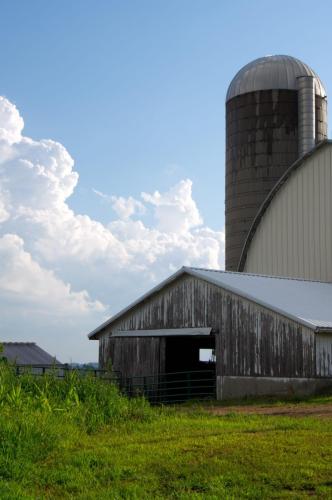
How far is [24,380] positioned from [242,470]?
24.6ft

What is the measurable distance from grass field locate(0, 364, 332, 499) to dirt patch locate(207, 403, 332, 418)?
1157 millimetres

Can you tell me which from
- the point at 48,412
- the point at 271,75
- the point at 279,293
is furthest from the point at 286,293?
the point at 271,75

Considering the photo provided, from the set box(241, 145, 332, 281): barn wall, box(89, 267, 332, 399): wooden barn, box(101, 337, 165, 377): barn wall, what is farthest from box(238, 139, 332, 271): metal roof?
box(101, 337, 165, 377): barn wall

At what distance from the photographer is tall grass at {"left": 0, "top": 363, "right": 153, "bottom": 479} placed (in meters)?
11.6

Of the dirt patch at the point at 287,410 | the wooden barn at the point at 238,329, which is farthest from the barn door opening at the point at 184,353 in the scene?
the dirt patch at the point at 287,410

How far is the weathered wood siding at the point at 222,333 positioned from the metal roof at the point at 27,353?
25.9ft

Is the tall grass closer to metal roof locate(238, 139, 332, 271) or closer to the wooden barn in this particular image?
the wooden barn

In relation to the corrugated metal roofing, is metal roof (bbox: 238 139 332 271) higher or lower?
higher

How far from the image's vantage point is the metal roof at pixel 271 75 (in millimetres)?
39969

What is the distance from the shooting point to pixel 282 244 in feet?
109

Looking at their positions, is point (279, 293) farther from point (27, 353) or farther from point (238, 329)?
point (27, 353)

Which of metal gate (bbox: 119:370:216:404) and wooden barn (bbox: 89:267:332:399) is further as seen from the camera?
metal gate (bbox: 119:370:216:404)

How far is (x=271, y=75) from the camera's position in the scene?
40.2 m

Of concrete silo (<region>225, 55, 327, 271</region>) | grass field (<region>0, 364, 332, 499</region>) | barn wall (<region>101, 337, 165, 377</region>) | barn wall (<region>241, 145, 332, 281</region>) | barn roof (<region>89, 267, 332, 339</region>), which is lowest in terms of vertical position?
grass field (<region>0, 364, 332, 499</region>)
